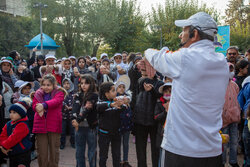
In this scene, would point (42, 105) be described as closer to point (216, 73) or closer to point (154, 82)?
point (154, 82)

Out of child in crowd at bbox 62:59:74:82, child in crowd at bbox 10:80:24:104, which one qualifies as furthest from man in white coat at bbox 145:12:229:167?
child in crowd at bbox 62:59:74:82

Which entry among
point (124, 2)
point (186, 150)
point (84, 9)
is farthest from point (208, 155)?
point (124, 2)

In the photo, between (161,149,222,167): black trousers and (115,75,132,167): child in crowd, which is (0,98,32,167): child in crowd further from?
(161,149,222,167): black trousers

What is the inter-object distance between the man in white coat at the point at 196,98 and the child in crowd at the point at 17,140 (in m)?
2.81

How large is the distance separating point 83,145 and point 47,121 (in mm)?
778

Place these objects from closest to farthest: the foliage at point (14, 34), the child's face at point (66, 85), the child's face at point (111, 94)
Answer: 1. the child's face at point (111, 94)
2. the child's face at point (66, 85)
3. the foliage at point (14, 34)

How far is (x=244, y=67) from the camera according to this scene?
17.8 feet

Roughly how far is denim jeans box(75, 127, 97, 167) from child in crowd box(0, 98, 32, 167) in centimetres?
83

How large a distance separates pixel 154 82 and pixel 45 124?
2.08 meters

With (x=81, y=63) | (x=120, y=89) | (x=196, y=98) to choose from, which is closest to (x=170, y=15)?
(x=81, y=63)

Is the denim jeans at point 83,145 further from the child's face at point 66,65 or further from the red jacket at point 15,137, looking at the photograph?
the child's face at point 66,65

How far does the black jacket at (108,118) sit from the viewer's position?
12.8ft

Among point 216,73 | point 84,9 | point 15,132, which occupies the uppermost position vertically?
point 84,9

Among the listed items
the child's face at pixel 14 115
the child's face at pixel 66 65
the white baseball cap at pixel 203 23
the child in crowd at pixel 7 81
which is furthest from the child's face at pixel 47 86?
the child's face at pixel 66 65
